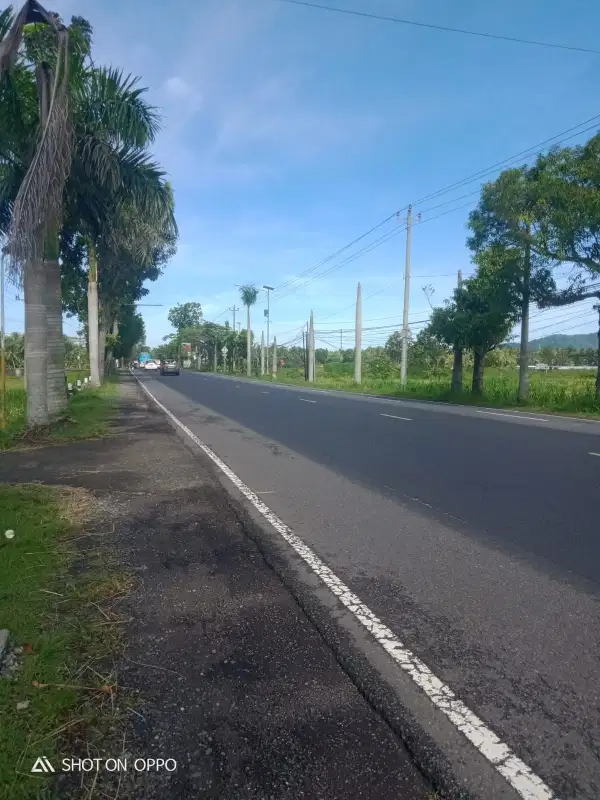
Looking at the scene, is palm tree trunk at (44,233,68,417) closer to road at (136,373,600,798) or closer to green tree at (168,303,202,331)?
road at (136,373,600,798)

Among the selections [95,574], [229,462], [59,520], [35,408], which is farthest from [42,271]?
[95,574]

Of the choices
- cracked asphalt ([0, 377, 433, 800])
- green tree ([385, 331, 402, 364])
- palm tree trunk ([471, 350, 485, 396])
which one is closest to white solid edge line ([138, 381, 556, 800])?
cracked asphalt ([0, 377, 433, 800])

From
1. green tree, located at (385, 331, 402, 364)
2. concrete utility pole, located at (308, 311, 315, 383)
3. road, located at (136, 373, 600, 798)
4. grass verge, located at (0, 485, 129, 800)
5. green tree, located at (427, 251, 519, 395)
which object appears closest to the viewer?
grass verge, located at (0, 485, 129, 800)

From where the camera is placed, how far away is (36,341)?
12289mm

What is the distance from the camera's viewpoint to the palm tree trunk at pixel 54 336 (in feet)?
41.1

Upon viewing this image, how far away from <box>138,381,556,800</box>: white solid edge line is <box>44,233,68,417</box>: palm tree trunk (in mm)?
8964

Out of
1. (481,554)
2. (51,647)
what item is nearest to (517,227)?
(481,554)

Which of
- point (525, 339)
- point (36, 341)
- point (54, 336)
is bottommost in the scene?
point (36, 341)

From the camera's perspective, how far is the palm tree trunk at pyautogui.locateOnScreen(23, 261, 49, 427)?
12.1 meters

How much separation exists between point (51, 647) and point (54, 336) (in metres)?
10.3

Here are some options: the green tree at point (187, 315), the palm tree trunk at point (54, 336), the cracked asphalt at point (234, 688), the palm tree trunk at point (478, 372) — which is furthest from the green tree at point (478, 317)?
the green tree at point (187, 315)

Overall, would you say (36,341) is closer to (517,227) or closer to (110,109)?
(110,109)

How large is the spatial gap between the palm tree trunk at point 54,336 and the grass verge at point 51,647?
7.25 m

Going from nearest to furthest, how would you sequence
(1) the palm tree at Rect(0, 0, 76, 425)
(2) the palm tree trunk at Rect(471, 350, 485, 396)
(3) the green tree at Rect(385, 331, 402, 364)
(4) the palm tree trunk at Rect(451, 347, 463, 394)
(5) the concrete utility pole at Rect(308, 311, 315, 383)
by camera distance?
(1) the palm tree at Rect(0, 0, 76, 425) < (2) the palm tree trunk at Rect(471, 350, 485, 396) < (4) the palm tree trunk at Rect(451, 347, 463, 394) < (5) the concrete utility pole at Rect(308, 311, 315, 383) < (3) the green tree at Rect(385, 331, 402, 364)
